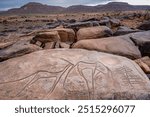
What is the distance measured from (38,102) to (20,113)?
296mm

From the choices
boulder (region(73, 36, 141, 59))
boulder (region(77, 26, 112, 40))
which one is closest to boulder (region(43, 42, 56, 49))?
boulder (region(73, 36, 141, 59))

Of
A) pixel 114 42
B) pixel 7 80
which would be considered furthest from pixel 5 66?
pixel 114 42

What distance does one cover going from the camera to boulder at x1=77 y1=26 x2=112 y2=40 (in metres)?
6.88

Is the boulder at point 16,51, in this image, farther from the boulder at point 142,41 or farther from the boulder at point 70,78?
the boulder at point 142,41

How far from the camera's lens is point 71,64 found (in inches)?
184

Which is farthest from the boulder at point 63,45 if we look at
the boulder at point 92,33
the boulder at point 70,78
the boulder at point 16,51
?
the boulder at point 70,78

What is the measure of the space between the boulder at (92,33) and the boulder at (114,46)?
1.83 feet

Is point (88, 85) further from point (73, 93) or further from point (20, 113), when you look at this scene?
point (20, 113)

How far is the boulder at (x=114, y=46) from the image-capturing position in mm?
6035

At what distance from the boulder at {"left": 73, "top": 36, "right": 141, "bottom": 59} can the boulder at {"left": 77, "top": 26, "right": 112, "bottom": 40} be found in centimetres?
56

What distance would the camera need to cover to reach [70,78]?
441 cm

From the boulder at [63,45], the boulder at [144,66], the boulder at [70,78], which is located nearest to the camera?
the boulder at [70,78]

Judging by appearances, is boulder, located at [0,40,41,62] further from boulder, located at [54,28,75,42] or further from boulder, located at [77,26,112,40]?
boulder, located at [77,26,112,40]

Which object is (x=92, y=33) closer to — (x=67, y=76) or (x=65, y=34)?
(x=65, y=34)
